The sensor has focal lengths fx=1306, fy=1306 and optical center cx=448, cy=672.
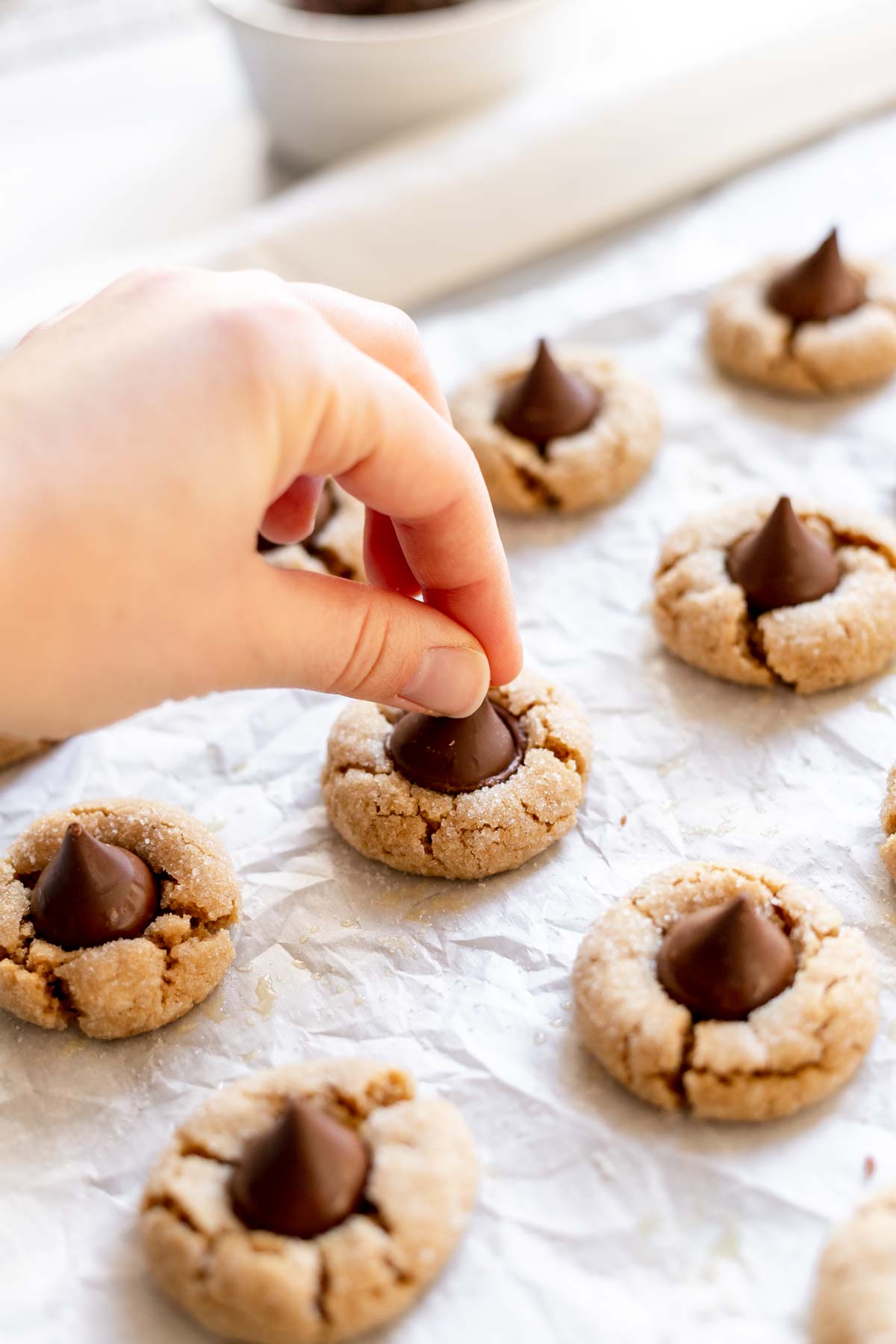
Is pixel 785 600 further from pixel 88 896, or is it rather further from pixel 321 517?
pixel 88 896

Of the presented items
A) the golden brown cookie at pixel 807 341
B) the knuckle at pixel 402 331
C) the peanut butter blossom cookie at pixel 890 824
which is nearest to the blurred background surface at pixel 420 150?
the golden brown cookie at pixel 807 341

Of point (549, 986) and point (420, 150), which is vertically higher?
point (420, 150)

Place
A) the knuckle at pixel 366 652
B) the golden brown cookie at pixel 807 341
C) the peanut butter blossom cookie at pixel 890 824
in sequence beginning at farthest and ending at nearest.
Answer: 1. the golden brown cookie at pixel 807 341
2. the peanut butter blossom cookie at pixel 890 824
3. the knuckle at pixel 366 652

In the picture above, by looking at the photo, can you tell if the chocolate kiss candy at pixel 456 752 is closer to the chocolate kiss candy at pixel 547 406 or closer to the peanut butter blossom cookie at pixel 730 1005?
the peanut butter blossom cookie at pixel 730 1005

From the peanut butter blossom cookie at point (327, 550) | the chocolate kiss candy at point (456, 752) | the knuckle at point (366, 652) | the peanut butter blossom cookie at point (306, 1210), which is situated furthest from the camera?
the peanut butter blossom cookie at point (327, 550)

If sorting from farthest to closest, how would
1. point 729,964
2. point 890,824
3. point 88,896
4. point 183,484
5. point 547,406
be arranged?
point 547,406 < point 890,824 < point 88,896 < point 729,964 < point 183,484

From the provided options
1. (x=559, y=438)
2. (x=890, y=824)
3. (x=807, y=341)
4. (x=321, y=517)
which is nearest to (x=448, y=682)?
(x=890, y=824)
